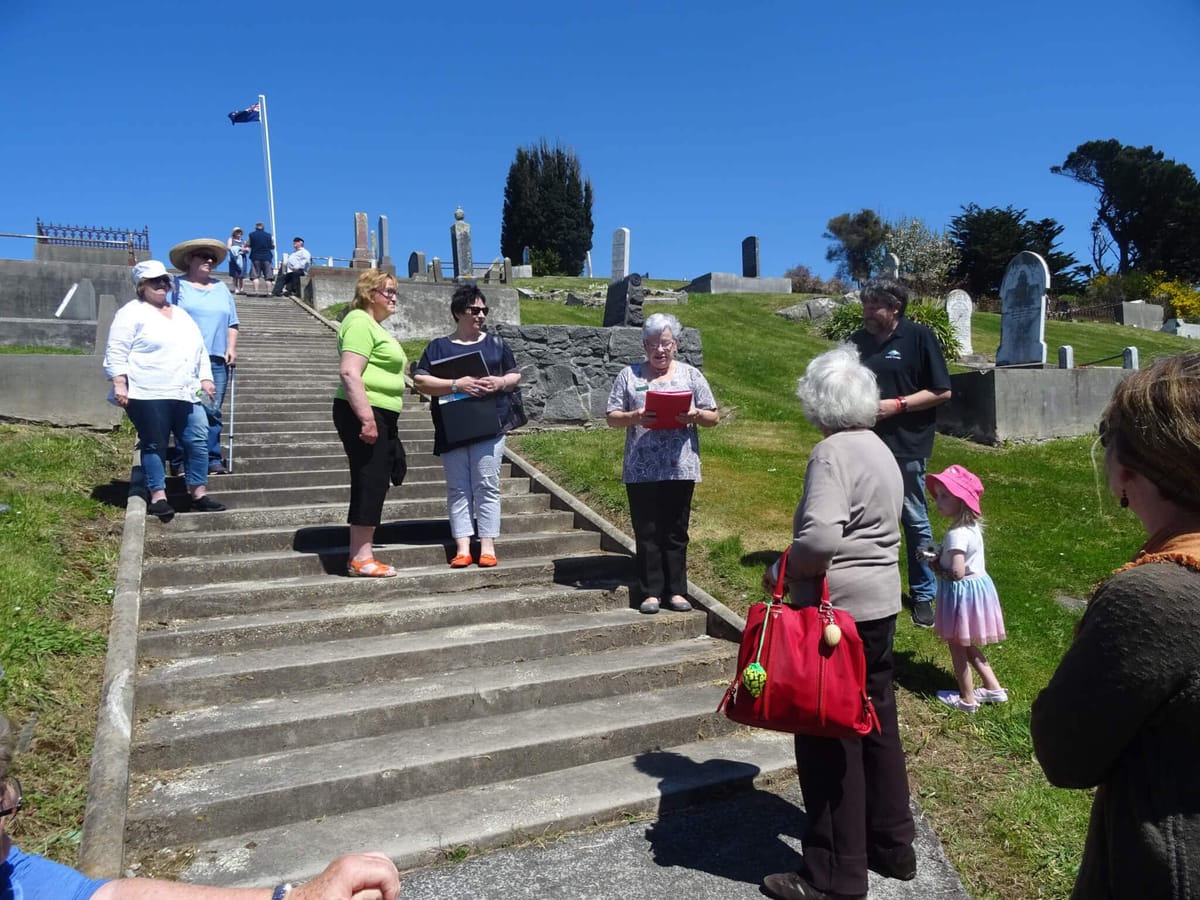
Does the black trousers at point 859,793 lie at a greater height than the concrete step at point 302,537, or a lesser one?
lesser

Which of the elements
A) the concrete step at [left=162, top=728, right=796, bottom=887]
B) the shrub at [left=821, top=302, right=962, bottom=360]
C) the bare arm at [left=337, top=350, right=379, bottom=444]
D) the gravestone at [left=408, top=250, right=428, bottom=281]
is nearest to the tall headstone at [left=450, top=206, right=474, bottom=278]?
the gravestone at [left=408, top=250, right=428, bottom=281]

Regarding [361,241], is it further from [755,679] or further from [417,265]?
[755,679]

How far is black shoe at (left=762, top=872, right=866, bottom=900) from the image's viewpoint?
9.31ft

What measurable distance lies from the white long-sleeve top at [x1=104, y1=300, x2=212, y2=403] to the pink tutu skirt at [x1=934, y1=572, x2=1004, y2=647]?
15.6 feet

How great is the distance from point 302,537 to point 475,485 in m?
1.21

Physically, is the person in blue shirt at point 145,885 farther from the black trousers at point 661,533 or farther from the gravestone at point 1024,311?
the gravestone at point 1024,311

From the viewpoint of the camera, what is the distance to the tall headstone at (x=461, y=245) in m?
28.7

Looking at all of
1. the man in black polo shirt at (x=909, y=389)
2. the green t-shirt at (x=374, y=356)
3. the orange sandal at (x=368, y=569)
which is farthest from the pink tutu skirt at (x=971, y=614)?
the green t-shirt at (x=374, y=356)

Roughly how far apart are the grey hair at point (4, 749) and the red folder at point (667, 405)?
3.71 metres

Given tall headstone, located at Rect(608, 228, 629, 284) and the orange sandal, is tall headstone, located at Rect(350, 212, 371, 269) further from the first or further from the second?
the orange sandal

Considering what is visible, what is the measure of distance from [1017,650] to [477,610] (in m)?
3.10

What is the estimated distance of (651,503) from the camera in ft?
16.2

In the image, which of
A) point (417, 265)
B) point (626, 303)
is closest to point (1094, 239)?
point (417, 265)

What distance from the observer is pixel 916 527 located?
5105 mm
